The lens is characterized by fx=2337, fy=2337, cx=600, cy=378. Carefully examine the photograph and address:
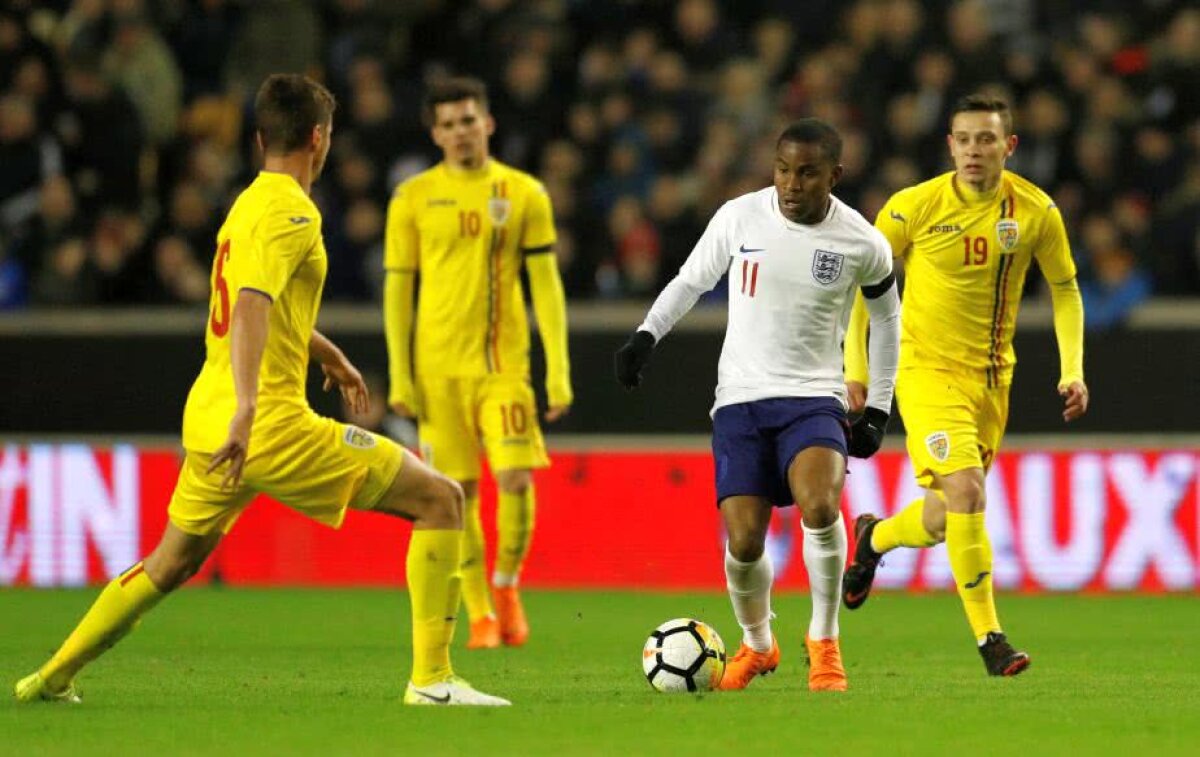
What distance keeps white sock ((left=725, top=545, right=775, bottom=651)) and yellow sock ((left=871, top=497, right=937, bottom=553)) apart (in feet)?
6.17

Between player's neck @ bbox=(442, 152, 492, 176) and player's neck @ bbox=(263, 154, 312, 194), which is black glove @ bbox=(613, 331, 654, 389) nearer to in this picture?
player's neck @ bbox=(263, 154, 312, 194)

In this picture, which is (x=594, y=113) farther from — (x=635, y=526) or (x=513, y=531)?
(x=513, y=531)

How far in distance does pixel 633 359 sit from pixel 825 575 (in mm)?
1083

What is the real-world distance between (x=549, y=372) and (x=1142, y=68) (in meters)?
7.76

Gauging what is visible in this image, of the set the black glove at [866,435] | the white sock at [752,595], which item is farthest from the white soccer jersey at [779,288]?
the white sock at [752,595]

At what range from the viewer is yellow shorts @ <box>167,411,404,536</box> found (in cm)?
746

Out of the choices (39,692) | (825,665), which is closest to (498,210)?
(825,665)

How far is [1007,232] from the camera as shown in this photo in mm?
9797

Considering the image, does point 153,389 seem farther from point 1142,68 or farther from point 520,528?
point 1142,68

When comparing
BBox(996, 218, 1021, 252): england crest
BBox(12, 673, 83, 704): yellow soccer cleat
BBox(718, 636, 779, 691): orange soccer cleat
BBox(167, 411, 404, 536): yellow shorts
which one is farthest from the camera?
BBox(996, 218, 1021, 252): england crest

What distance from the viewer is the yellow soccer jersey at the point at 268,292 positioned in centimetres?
735

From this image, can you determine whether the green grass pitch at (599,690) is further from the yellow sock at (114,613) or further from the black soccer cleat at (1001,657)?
the yellow sock at (114,613)

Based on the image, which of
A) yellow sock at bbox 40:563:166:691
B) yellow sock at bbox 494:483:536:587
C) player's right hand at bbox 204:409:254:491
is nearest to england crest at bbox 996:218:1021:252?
yellow sock at bbox 494:483:536:587

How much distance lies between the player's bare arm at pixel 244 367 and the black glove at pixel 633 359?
4.54 ft
